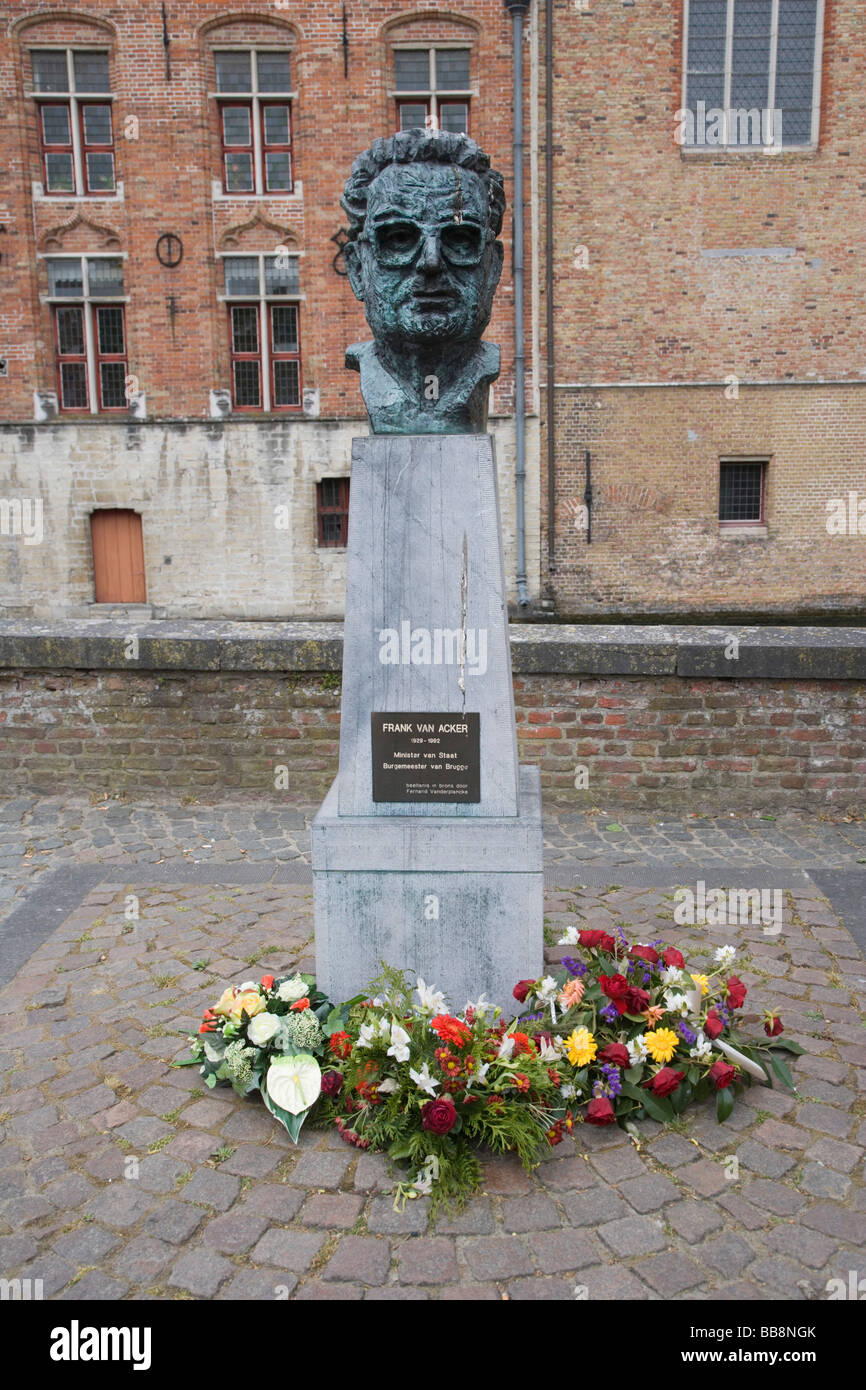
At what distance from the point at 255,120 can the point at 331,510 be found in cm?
718

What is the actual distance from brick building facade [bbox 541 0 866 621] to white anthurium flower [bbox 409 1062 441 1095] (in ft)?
51.7

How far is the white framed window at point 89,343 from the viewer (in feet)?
59.7

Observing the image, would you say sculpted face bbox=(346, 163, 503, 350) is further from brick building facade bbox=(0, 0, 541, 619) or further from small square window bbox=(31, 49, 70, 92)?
small square window bbox=(31, 49, 70, 92)

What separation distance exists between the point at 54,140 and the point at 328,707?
16.2 m

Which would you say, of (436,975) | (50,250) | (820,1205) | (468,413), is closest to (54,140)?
(50,250)

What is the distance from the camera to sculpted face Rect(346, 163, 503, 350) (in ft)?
11.1

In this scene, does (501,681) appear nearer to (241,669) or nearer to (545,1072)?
(545,1072)

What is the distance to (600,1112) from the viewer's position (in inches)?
125

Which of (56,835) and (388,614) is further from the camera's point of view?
(56,835)

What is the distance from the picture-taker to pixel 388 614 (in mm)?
3594

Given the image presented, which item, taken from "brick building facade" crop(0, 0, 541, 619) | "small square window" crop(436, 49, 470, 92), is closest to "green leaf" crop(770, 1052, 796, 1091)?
"brick building facade" crop(0, 0, 541, 619)

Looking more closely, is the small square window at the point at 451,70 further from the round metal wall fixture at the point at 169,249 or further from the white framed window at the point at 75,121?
the white framed window at the point at 75,121

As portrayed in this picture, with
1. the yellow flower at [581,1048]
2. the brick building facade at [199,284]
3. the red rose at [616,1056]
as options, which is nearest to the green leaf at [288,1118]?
the yellow flower at [581,1048]

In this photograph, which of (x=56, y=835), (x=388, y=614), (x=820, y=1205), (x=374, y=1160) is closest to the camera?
(x=820, y=1205)
